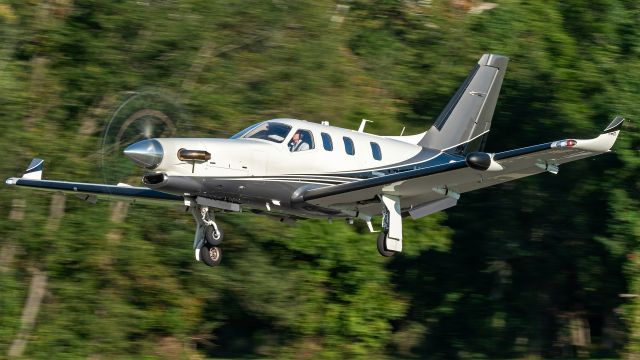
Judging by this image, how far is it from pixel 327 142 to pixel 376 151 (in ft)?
3.97

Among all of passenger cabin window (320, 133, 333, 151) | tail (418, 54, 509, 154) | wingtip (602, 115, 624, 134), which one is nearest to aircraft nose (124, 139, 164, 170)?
passenger cabin window (320, 133, 333, 151)

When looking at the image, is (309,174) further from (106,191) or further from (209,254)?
(106,191)

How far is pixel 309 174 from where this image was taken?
1852 cm

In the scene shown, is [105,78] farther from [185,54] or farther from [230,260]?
[230,260]

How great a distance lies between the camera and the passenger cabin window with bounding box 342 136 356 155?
18953 mm

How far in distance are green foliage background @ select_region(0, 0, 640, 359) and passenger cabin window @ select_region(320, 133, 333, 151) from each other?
24.3 ft

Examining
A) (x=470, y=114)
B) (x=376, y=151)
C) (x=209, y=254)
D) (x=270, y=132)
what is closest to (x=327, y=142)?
(x=270, y=132)

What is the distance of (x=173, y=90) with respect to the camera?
2745cm

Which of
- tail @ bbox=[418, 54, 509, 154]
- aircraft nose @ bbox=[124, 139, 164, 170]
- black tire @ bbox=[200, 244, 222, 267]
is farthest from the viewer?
tail @ bbox=[418, 54, 509, 154]

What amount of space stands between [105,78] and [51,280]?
203 inches

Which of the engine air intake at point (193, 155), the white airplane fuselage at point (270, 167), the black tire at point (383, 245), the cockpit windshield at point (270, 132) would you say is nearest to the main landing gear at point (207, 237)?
the white airplane fuselage at point (270, 167)

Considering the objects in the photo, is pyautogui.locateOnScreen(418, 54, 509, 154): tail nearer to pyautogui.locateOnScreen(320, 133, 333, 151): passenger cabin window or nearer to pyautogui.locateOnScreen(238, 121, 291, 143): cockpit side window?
pyautogui.locateOnScreen(320, 133, 333, 151): passenger cabin window

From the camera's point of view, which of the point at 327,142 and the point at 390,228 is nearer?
the point at 327,142

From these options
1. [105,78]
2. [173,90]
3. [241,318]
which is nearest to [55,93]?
[105,78]
